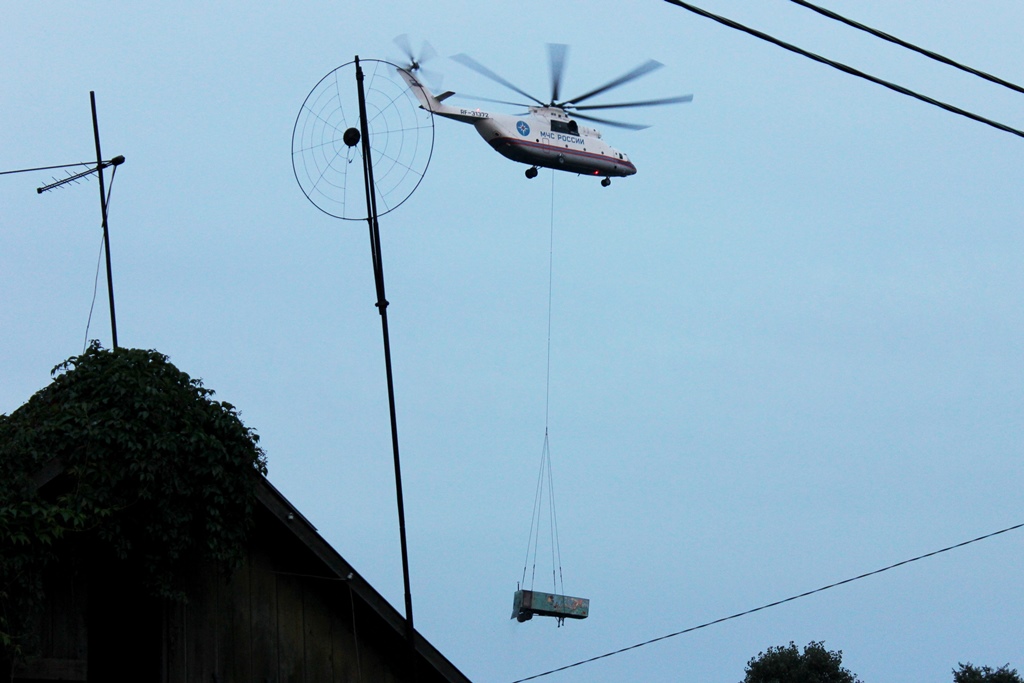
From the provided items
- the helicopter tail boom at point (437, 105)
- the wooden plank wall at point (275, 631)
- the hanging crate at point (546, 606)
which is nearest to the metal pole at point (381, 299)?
the wooden plank wall at point (275, 631)

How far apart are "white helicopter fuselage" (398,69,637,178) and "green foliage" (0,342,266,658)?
13271 mm

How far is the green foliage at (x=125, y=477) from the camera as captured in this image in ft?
47.1

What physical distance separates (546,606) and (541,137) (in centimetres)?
1247

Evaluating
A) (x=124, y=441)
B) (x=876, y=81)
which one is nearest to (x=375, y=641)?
(x=124, y=441)

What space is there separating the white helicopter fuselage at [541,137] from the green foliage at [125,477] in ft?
43.5

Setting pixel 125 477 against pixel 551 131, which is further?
pixel 551 131

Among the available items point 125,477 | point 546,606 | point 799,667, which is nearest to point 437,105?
point 546,606

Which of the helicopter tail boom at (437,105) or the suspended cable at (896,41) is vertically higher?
the helicopter tail boom at (437,105)

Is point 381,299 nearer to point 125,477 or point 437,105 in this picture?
point 125,477

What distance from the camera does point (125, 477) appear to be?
15.0 meters

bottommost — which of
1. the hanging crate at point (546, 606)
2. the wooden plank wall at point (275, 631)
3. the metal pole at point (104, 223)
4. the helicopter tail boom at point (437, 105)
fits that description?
the wooden plank wall at point (275, 631)

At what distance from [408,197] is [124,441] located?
16.2ft

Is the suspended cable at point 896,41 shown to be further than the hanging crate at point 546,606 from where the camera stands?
No

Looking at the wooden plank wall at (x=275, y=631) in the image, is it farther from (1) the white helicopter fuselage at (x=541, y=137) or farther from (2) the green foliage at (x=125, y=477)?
(1) the white helicopter fuselage at (x=541, y=137)
